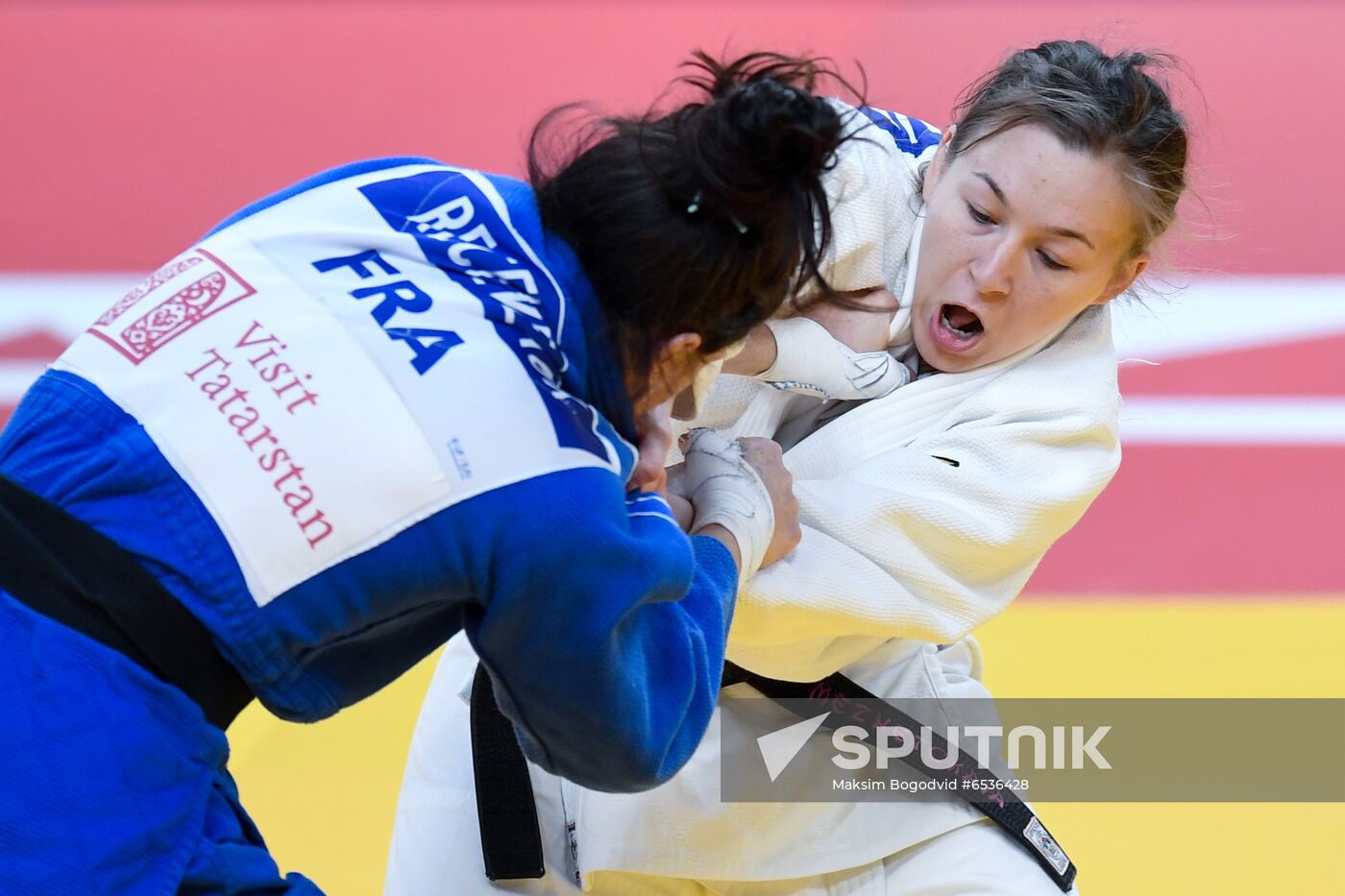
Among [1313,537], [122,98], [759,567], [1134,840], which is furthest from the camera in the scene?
[122,98]

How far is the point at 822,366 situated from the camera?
2012 millimetres

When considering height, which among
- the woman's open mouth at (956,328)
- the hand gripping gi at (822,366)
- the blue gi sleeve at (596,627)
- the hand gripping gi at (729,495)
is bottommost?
the blue gi sleeve at (596,627)

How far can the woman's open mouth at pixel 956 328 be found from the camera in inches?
82.6

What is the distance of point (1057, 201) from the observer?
2016 millimetres

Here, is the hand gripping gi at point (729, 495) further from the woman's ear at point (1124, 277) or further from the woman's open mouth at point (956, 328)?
the woman's ear at point (1124, 277)

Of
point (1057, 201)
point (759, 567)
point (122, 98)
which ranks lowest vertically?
point (759, 567)

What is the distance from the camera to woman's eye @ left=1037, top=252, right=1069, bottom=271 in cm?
205

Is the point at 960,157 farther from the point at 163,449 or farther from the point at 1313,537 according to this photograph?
the point at 1313,537

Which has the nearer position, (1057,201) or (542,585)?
(542,585)

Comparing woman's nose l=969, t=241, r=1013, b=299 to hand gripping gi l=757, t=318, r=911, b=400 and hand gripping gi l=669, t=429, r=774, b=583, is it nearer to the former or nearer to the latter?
hand gripping gi l=757, t=318, r=911, b=400

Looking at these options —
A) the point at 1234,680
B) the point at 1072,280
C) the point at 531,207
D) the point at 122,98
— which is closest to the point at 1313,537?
the point at 1234,680

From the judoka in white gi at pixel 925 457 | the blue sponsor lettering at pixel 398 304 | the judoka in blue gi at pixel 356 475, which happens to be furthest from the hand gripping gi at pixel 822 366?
the blue sponsor lettering at pixel 398 304

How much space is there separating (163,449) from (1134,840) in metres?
2.37

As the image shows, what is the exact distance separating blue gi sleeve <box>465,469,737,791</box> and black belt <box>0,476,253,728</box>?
0.27 meters
